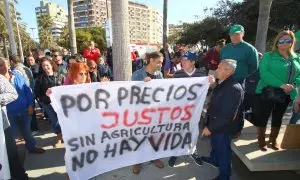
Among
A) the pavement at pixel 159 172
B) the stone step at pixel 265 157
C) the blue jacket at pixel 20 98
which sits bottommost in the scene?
the pavement at pixel 159 172

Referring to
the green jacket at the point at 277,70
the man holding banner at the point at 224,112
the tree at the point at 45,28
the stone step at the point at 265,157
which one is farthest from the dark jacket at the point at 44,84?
the tree at the point at 45,28

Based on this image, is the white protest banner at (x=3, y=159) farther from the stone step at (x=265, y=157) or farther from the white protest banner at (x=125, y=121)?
the stone step at (x=265, y=157)

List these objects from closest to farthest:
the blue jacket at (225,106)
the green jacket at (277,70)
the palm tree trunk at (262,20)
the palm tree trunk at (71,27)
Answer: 1. the blue jacket at (225,106)
2. the green jacket at (277,70)
3. the palm tree trunk at (262,20)
4. the palm tree trunk at (71,27)

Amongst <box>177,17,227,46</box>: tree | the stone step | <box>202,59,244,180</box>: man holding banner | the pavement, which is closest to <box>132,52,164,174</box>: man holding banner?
<box>202,59,244,180</box>: man holding banner

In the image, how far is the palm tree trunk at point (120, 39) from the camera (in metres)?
4.68

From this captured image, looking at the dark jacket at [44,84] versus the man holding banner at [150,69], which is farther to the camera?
the dark jacket at [44,84]

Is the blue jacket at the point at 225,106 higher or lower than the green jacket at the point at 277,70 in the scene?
lower

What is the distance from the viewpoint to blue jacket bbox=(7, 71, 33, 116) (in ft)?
13.4

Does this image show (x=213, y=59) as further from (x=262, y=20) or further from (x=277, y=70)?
(x=277, y=70)

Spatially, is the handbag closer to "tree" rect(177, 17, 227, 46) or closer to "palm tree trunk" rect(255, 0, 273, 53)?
"palm tree trunk" rect(255, 0, 273, 53)

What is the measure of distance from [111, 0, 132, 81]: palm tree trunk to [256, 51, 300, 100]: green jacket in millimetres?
2359

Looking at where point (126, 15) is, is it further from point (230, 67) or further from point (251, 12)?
point (251, 12)

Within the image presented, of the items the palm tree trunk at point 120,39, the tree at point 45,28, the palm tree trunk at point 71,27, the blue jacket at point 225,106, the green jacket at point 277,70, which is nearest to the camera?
the blue jacket at point 225,106

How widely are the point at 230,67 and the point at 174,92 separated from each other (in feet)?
2.58
